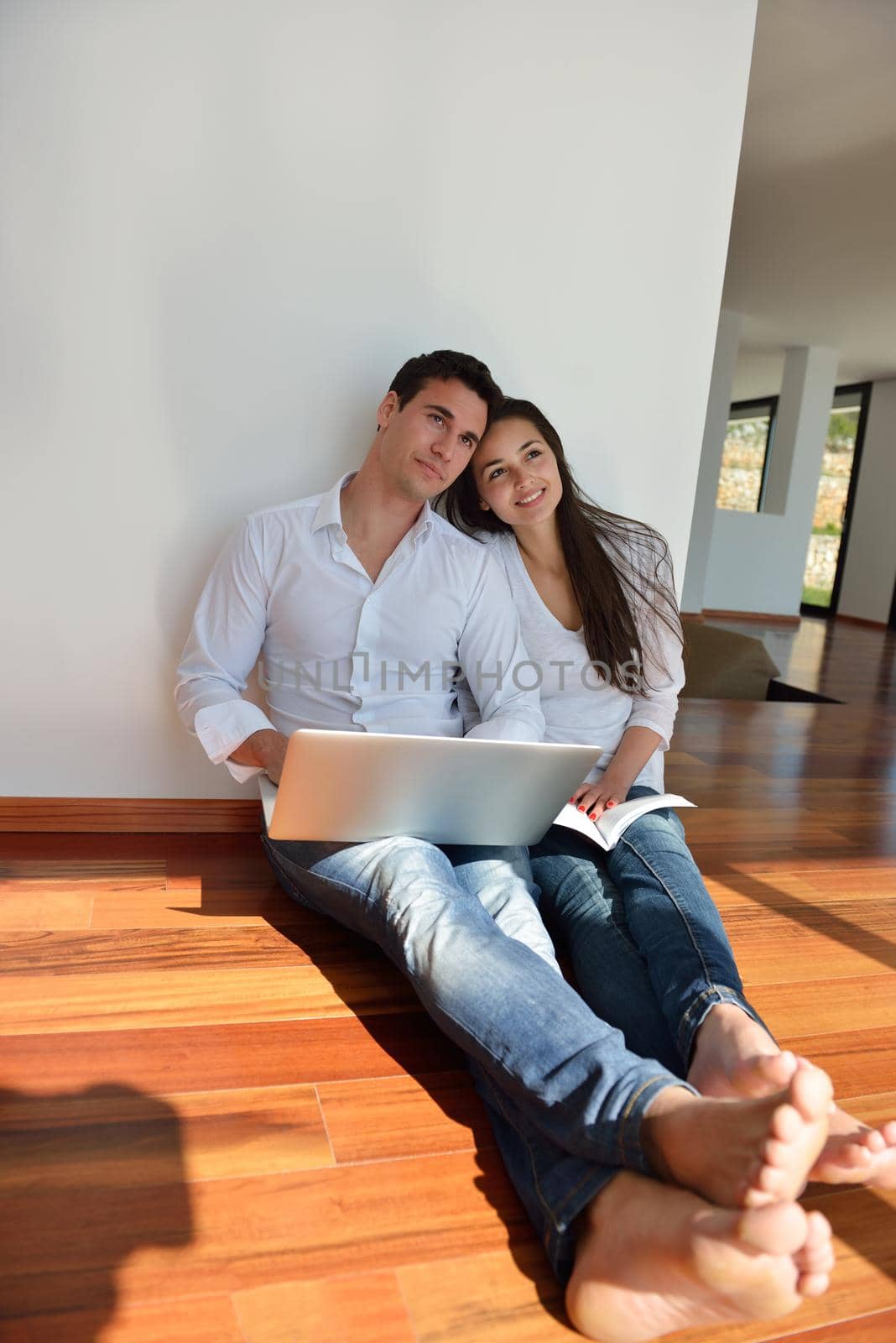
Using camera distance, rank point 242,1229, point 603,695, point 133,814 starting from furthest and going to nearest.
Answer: point 133,814
point 603,695
point 242,1229

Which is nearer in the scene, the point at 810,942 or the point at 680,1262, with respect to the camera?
the point at 680,1262

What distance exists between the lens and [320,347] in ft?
7.00

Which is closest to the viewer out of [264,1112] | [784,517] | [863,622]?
[264,1112]

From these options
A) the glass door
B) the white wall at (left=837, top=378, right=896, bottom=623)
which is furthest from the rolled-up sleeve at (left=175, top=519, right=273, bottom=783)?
the glass door

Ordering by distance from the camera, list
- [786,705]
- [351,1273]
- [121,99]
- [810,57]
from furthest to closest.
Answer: [786,705], [810,57], [121,99], [351,1273]

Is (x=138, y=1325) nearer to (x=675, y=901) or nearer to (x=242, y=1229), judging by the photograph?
(x=242, y=1229)

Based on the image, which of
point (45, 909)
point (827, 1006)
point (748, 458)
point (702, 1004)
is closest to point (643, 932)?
point (702, 1004)

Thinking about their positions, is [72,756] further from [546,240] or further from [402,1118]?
[546,240]

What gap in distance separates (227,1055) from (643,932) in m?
0.63

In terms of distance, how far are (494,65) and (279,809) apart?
66.9 inches

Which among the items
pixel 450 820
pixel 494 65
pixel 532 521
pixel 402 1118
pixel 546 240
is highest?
pixel 494 65

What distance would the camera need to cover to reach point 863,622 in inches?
428

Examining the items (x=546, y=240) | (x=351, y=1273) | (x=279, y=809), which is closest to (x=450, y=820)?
(x=279, y=809)

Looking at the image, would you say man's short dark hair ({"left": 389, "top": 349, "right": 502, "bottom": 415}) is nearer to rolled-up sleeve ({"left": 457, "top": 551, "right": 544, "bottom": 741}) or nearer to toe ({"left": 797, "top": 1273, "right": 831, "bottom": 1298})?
rolled-up sleeve ({"left": 457, "top": 551, "right": 544, "bottom": 741})
